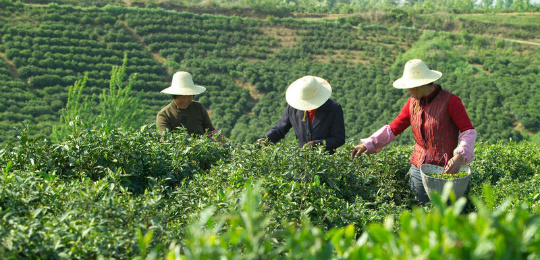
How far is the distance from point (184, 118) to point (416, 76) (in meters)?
2.13

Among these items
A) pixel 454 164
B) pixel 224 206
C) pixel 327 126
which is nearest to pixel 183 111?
pixel 327 126

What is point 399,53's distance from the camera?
98.0 ft

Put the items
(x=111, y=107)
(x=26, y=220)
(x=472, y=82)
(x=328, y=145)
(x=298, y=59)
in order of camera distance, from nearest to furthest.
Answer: (x=26, y=220) → (x=328, y=145) → (x=111, y=107) → (x=472, y=82) → (x=298, y=59)

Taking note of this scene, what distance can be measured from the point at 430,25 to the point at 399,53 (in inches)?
298

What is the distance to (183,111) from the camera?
435cm

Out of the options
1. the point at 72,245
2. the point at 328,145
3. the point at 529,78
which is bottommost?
the point at 529,78

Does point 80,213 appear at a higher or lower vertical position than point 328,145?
higher

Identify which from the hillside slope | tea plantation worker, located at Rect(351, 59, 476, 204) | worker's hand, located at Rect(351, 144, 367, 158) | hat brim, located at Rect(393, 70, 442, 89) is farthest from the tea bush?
the hillside slope

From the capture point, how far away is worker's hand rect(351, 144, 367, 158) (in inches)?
133

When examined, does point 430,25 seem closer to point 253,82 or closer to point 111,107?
point 253,82

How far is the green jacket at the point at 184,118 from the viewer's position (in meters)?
4.27

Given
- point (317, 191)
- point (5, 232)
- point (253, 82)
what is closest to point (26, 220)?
point (5, 232)

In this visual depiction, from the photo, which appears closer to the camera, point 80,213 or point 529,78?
point 80,213

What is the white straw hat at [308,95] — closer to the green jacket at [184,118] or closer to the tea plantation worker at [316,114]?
the tea plantation worker at [316,114]
